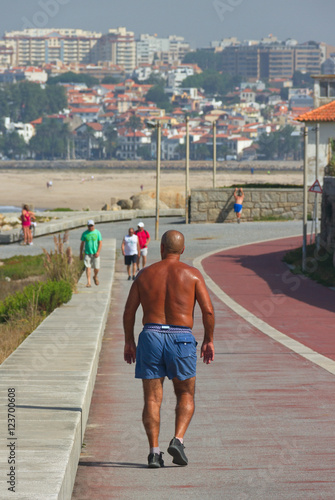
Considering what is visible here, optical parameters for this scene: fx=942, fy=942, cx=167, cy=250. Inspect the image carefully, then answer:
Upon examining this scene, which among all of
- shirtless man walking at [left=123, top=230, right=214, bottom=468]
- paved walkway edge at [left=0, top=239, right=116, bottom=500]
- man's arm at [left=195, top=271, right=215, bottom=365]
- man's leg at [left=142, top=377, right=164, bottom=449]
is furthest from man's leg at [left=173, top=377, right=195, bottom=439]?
paved walkway edge at [left=0, top=239, right=116, bottom=500]

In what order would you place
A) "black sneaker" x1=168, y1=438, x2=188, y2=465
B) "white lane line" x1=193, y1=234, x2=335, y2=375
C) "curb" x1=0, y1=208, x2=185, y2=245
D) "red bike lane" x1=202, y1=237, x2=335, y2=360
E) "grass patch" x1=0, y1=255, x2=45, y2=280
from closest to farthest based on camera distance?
1. "black sneaker" x1=168, y1=438, x2=188, y2=465
2. "white lane line" x1=193, y1=234, x2=335, y2=375
3. "red bike lane" x1=202, y1=237, x2=335, y2=360
4. "grass patch" x1=0, y1=255, x2=45, y2=280
5. "curb" x1=0, y1=208, x2=185, y2=245

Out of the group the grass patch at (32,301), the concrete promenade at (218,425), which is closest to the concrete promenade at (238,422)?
the concrete promenade at (218,425)

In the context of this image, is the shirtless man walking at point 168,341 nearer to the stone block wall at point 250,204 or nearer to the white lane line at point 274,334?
the white lane line at point 274,334

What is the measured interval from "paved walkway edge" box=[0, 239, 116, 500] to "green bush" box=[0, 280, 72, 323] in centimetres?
244

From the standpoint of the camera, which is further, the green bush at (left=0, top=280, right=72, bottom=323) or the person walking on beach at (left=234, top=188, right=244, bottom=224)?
the person walking on beach at (left=234, top=188, right=244, bottom=224)

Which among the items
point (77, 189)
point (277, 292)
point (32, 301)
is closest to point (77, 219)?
point (277, 292)

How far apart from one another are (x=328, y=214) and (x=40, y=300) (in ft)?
36.1

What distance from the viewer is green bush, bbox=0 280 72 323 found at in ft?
52.1

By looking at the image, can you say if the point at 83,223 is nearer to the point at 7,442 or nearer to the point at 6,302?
the point at 6,302

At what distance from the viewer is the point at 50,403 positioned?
7723 mm

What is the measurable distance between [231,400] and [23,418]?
261 cm

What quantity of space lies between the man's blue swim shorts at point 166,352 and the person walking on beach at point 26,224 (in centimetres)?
2771

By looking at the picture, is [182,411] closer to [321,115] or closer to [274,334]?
[274,334]

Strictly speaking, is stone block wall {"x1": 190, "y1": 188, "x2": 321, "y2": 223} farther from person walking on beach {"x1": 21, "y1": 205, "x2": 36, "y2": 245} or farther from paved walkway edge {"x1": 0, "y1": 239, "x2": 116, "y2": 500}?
paved walkway edge {"x1": 0, "y1": 239, "x2": 116, "y2": 500}
